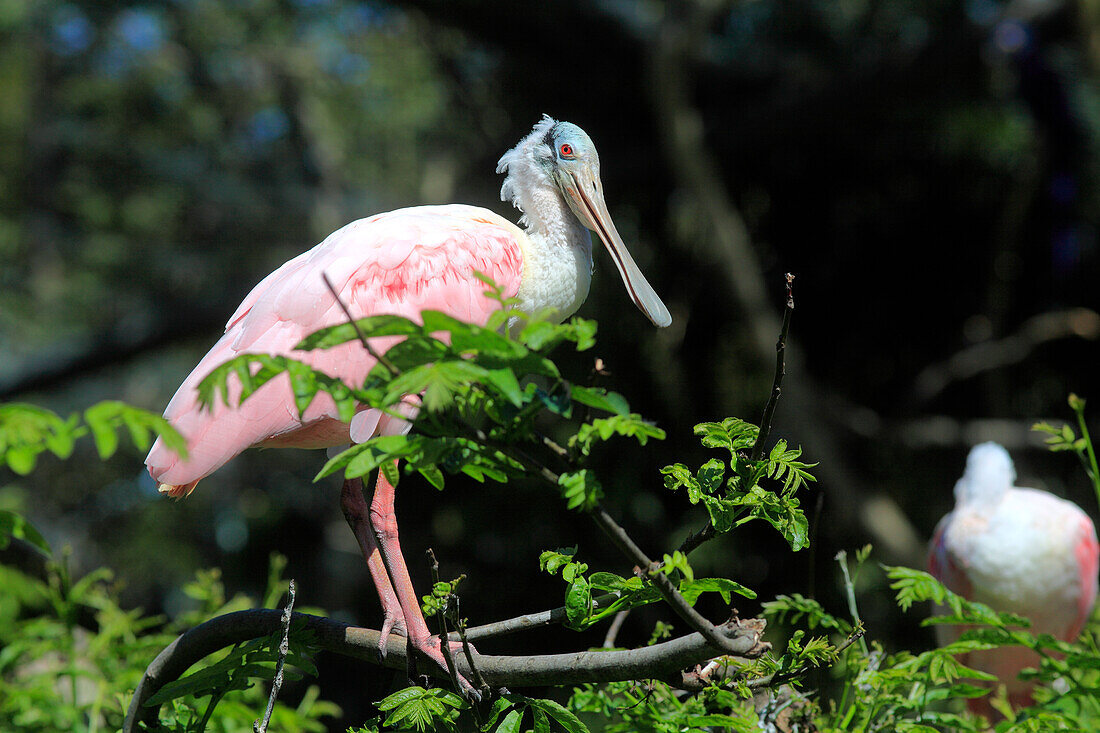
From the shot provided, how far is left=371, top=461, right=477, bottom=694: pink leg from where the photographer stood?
2.03 m

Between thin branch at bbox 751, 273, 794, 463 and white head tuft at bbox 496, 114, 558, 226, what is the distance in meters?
1.58

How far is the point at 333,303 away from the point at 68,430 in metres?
1.21

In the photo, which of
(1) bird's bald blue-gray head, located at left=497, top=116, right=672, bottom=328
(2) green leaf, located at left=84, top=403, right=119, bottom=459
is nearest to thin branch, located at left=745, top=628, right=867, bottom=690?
A: (2) green leaf, located at left=84, top=403, right=119, bottom=459

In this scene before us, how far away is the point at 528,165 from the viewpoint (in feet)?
9.20

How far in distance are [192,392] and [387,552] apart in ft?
1.84

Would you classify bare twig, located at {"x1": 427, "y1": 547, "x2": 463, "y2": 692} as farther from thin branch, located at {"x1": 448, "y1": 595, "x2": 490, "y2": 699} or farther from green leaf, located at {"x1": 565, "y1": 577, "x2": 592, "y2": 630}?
green leaf, located at {"x1": 565, "y1": 577, "x2": 592, "y2": 630}

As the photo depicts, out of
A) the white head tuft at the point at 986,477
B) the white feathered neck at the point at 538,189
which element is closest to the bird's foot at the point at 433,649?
the white feathered neck at the point at 538,189

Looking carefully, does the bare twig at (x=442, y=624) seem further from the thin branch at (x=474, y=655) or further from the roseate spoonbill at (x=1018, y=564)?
the roseate spoonbill at (x=1018, y=564)

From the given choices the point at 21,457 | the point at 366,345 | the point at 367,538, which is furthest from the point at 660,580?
the point at 367,538

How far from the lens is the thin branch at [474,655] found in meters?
1.31

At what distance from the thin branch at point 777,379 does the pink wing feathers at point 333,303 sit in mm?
994

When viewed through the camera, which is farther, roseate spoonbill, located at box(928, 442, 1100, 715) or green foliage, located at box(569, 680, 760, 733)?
roseate spoonbill, located at box(928, 442, 1100, 715)

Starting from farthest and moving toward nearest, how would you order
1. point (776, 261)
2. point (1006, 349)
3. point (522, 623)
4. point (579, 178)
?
point (776, 261) → point (1006, 349) → point (579, 178) → point (522, 623)

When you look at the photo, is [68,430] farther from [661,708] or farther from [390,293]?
[390,293]
